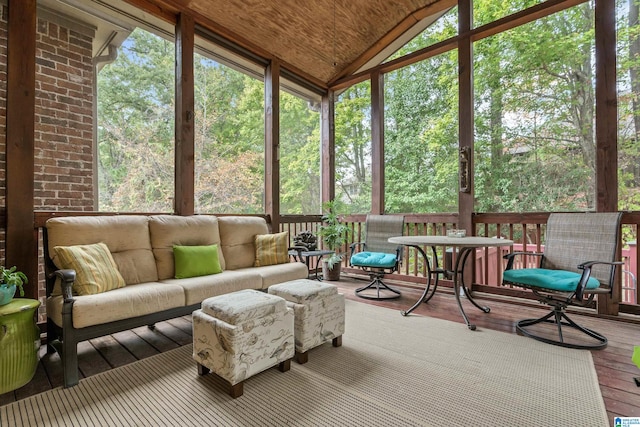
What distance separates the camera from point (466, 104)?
147 inches

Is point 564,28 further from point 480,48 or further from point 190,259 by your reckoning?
point 190,259

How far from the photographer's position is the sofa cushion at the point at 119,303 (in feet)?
5.99

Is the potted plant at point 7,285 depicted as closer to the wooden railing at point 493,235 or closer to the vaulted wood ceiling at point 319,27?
the vaulted wood ceiling at point 319,27

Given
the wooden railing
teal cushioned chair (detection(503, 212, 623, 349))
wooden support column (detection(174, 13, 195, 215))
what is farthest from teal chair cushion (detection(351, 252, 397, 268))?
wooden support column (detection(174, 13, 195, 215))

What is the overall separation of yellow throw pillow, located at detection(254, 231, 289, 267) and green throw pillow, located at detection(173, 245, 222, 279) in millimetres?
541

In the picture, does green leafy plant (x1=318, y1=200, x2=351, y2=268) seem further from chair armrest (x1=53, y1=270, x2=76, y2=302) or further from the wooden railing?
chair armrest (x1=53, y1=270, x2=76, y2=302)

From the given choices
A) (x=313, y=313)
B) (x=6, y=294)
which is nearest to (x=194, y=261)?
(x=6, y=294)

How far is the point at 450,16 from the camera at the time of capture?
4.21 meters

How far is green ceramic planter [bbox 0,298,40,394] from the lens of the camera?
167 centimetres

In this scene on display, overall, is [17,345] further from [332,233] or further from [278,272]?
[332,233]

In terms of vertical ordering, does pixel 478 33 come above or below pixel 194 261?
above

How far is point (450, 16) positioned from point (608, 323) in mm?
4127

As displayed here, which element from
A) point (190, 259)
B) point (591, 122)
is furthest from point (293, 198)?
point (591, 122)

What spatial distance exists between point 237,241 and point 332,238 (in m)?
1.72
